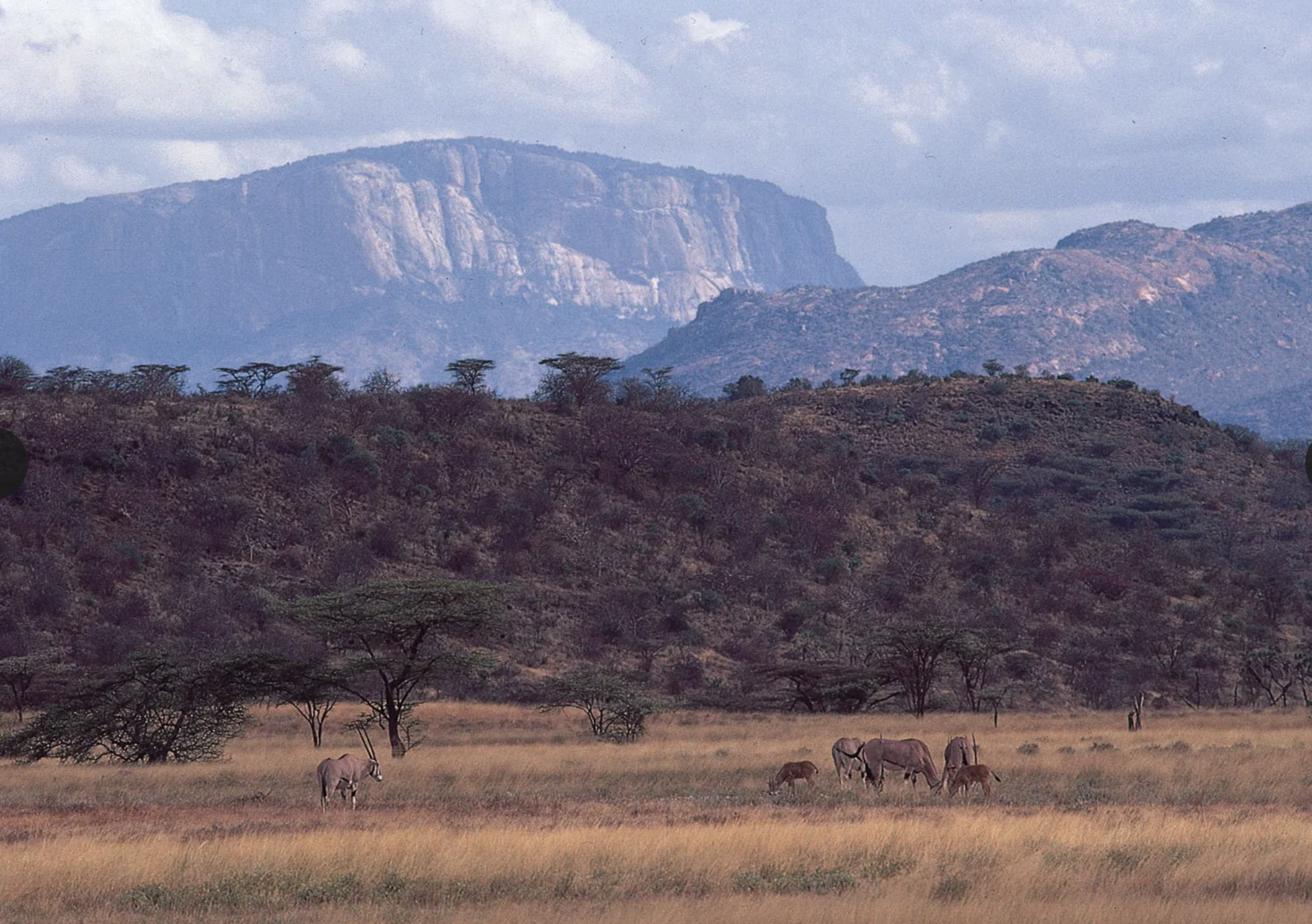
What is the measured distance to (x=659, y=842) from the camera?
18.1m

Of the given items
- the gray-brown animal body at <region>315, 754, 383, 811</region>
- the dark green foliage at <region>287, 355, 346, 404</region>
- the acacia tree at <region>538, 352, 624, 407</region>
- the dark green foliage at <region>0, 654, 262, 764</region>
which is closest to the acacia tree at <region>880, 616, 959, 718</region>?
the dark green foliage at <region>0, 654, 262, 764</region>

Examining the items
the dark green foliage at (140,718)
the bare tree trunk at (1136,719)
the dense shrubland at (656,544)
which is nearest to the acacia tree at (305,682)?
the dark green foliage at (140,718)

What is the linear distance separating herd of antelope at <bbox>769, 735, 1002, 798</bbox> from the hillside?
735 inches

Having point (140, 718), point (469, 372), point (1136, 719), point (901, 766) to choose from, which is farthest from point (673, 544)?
point (901, 766)

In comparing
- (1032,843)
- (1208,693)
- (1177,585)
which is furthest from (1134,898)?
(1177,585)

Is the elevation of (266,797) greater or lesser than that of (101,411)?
lesser

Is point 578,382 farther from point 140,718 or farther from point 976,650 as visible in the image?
point 140,718

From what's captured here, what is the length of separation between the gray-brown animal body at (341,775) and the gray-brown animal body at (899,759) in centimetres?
805

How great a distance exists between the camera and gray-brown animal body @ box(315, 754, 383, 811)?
23.1 metres

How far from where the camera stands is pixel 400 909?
14.6 meters

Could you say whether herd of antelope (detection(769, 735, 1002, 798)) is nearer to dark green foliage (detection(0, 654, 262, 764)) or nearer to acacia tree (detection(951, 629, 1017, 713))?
dark green foliage (detection(0, 654, 262, 764))

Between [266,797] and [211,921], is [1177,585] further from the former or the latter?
[211,921]

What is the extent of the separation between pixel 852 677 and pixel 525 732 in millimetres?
11634

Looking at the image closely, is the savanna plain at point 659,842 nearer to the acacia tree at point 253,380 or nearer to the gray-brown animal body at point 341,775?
the gray-brown animal body at point 341,775
